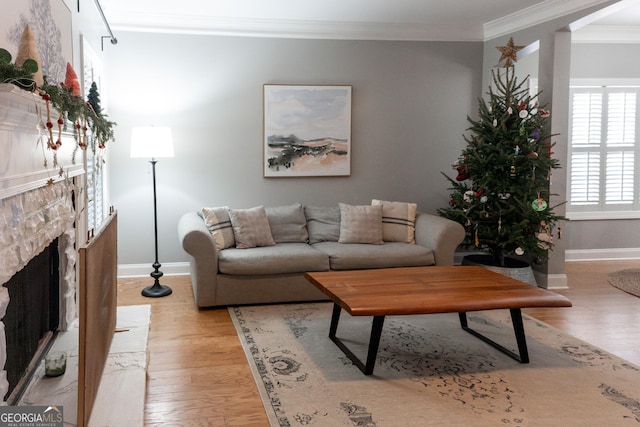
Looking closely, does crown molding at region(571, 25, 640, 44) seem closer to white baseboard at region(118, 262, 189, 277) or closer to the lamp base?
white baseboard at region(118, 262, 189, 277)

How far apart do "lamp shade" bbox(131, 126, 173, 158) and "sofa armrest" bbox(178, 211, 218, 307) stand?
87cm

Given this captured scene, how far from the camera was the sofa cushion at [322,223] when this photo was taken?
18.7ft

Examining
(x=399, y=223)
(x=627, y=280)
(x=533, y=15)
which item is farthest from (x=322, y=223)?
(x=627, y=280)

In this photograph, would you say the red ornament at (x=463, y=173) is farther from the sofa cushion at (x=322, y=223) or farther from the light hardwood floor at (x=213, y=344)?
the light hardwood floor at (x=213, y=344)

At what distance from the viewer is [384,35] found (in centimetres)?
632

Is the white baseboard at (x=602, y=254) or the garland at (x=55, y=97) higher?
the garland at (x=55, y=97)

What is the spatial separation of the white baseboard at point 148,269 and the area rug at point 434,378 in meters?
1.76

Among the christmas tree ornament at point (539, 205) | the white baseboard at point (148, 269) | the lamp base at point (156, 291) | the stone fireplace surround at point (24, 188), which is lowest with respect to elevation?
the lamp base at point (156, 291)

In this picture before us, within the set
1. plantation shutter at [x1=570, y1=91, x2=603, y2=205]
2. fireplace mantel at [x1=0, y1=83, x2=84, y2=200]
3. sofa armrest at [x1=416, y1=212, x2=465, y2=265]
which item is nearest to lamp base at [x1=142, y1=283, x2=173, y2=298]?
sofa armrest at [x1=416, y1=212, x2=465, y2=265]

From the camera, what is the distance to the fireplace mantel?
1.98 meters

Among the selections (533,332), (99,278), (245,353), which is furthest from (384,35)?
(99,278)

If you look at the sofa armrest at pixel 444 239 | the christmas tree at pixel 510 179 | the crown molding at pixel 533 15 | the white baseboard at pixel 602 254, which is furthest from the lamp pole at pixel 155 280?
the white baseboard at pixel 602 254

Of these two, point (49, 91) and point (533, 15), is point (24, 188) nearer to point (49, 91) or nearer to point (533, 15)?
point (49, 91)

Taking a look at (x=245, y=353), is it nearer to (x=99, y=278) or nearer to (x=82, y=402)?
(x=99, y=278)
